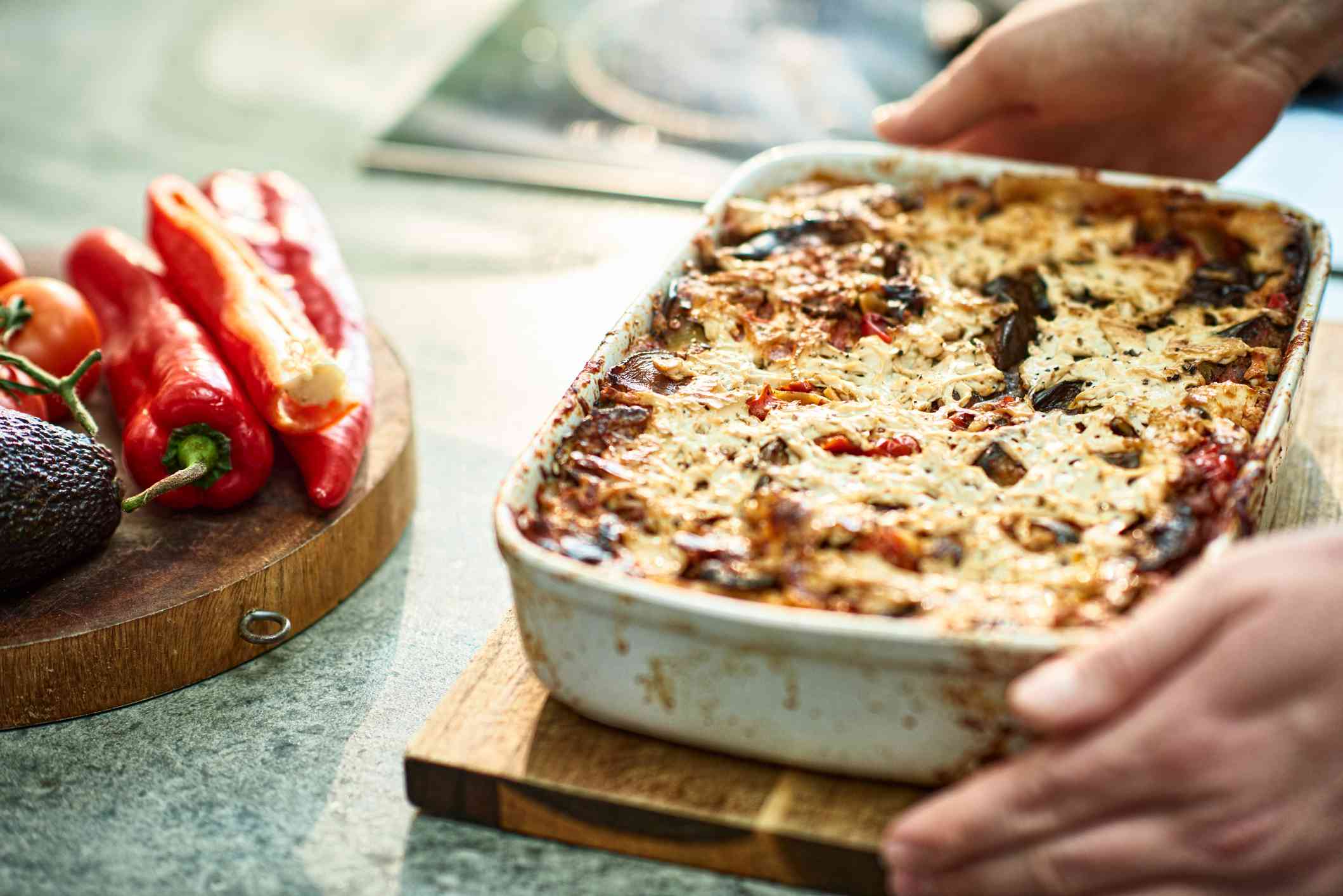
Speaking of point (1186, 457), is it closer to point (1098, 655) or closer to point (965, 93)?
point (1098, 655)

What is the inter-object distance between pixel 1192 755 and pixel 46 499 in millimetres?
1535

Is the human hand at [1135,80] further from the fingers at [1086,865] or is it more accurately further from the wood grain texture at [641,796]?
the fingers at [1086,865]

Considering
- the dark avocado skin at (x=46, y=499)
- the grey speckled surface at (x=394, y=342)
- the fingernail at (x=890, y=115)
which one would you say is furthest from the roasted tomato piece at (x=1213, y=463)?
the dark avocado skin at (x=46, y=499)

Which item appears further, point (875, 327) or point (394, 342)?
point (394, 342)

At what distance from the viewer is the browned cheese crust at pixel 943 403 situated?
1582 mm

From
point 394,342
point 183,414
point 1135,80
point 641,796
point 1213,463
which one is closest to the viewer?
point 641,796

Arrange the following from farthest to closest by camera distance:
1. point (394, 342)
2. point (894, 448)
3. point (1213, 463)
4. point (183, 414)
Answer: point (394, 342), point (183, 414), point (894, 448), point (1213, 463)

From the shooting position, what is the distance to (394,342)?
10.2ft

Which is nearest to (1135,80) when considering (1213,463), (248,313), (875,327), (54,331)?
(875,327)

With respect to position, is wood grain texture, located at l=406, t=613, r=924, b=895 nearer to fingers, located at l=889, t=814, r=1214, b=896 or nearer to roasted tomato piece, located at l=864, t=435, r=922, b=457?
fingers, located at l=889, t=814, r=1214, b=896

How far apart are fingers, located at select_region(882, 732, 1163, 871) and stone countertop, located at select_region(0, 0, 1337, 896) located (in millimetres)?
287

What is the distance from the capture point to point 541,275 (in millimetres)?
3389

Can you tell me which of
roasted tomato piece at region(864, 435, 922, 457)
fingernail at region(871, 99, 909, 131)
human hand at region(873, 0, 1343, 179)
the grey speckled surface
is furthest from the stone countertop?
human hand at region(873, 0, 1343, 179)

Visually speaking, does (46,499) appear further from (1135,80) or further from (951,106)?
(1135,80)
